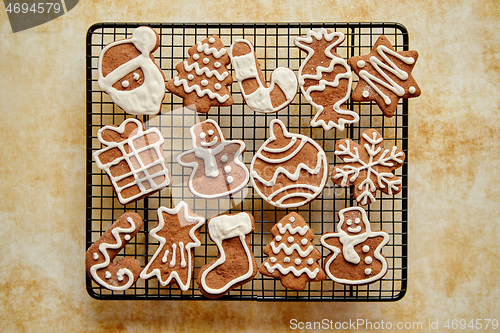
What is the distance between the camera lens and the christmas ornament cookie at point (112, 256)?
1.33 metres

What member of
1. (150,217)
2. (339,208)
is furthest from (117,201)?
(339,208)

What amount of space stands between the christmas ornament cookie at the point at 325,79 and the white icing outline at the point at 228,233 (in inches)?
17.2

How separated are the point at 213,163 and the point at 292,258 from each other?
1.44 feet

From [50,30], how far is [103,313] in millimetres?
1142

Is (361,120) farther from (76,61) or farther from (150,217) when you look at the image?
(76,61)

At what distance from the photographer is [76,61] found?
4.87 ft

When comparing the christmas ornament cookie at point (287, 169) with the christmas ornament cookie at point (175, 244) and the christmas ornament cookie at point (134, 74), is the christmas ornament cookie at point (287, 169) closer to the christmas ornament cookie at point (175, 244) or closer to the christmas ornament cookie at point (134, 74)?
the christmas ornament cookie at point (175, 244)

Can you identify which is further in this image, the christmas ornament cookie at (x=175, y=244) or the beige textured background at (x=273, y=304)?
the beige textured background at (x=273, y=304)

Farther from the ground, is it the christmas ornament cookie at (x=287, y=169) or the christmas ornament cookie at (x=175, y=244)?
the christmas ornament cookie at (x=287, y=169)

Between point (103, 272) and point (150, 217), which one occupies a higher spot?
point (150, 217)

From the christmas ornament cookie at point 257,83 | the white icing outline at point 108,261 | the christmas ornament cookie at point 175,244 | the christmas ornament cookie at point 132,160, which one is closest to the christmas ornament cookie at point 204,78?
the christmas ornament cookie at point 257,83

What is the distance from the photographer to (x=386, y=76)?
1.35 metres

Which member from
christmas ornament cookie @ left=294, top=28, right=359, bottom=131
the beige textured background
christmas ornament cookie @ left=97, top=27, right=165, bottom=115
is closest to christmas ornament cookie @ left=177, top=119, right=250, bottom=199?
christmas ornament cookie @ left=97, top=27, right=165, bottom=115

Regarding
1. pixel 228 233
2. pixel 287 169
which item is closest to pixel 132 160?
pixel 228 233
